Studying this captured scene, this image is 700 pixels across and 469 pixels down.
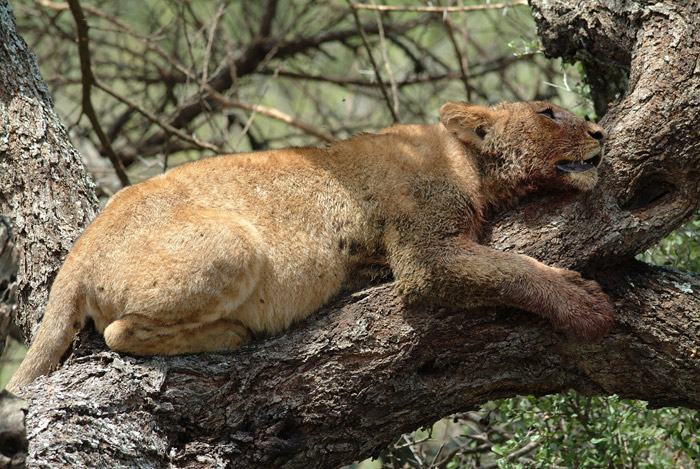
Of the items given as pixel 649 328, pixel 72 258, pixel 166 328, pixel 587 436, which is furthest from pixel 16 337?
pixel 649 328

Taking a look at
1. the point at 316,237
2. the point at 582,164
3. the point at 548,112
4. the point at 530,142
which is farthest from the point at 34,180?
the point at 582,164

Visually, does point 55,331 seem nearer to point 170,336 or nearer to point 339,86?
point 170,336

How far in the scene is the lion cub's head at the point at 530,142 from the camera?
516cm

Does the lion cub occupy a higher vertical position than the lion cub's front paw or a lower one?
higher

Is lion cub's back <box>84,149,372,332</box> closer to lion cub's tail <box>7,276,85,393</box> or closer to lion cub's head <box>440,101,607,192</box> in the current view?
lion cub's tail <box>7,276,85,393</box>

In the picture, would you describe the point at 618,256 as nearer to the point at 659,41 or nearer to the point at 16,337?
the point at 659,41

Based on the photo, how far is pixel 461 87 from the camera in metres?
11.3

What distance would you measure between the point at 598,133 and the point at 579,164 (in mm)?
292

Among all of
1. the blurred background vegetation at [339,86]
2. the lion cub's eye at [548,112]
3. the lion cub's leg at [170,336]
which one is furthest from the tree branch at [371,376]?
the lion cub's eye at [548,112]

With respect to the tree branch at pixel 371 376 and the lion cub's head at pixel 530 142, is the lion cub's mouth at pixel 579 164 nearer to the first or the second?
the lion cub's head at pixel 530 142

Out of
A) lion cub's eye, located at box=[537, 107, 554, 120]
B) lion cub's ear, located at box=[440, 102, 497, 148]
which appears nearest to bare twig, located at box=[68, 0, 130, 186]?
lion cub's ear, located at box=[440, 102, 497, 148]

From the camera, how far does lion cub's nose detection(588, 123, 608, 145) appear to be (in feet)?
16.4

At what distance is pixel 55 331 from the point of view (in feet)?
15.4

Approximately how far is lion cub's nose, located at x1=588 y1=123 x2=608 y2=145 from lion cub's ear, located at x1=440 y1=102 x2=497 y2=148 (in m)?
0.85
